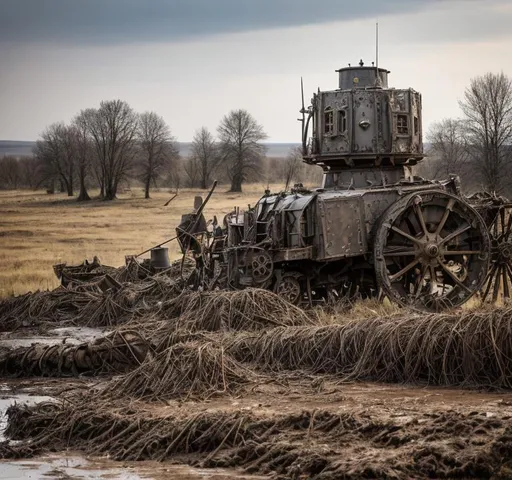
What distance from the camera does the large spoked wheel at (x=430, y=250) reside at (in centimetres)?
1973

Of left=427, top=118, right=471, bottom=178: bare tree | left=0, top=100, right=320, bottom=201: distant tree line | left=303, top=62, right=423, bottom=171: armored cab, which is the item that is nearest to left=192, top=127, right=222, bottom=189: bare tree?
left=0, top=100, right=320, bottom=201: distant tree line

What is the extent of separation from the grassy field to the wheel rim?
28.3 feet

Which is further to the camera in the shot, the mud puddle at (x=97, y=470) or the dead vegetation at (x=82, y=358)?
the dead vegetation at (x=82, y=358)

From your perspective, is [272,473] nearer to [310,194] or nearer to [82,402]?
[82,402]

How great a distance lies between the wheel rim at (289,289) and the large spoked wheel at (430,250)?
1373 mm

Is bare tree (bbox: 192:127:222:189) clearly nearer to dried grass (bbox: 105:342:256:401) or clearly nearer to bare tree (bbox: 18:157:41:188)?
bare tree (bbox: 18:157:41:188)

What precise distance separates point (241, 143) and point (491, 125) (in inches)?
1599

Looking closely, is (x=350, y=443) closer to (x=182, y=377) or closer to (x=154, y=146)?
(x=182, y=377)

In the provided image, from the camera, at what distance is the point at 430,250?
19.9 m

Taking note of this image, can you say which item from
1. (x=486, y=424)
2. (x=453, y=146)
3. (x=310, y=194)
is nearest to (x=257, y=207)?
(x=310, y=194)

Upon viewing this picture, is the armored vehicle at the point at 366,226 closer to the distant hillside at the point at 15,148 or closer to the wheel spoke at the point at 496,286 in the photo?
the wheel spoke at the point at 496,286

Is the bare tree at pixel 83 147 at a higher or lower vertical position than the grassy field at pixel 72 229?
higher

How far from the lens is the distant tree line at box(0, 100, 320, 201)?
8031cm

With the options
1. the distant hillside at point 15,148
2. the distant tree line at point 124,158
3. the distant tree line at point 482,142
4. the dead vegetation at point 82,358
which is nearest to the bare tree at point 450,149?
the distant tree line at point 482,142
